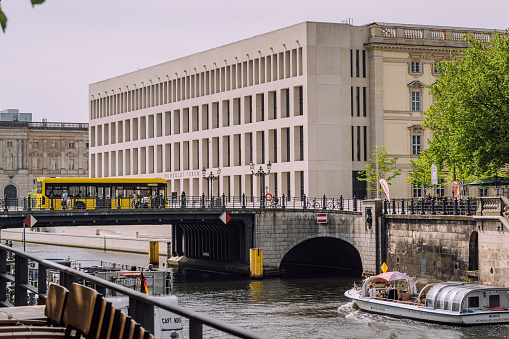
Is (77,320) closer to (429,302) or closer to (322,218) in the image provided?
(429,302)

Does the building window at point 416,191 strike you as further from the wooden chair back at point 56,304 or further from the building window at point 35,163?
the building window at point 35,163

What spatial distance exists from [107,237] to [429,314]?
208ft

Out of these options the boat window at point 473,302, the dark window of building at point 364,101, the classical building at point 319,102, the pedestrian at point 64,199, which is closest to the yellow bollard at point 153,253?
the classical building at point 319,102

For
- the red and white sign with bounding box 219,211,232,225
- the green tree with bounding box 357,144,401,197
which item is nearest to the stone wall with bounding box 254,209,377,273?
the red and white sign with bounding box 219,211,232,225

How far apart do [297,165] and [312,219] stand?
17145 millimetres

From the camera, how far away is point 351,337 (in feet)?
135

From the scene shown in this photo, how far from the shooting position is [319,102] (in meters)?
84.5

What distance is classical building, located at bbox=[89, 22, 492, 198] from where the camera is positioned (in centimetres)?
8481

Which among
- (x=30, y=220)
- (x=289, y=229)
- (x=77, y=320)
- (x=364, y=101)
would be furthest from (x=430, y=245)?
(x=77, y=320)

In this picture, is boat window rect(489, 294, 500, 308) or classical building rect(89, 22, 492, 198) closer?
boat window rect(489, 294, 500, 308)

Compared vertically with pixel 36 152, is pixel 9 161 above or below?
below

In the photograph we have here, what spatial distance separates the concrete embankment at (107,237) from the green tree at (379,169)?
18.9 m

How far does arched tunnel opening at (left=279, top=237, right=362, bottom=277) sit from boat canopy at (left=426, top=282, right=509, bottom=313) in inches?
863

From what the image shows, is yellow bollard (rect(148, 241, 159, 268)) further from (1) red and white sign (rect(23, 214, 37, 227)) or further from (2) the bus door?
(1) red and white sign (rect(23, 214, 37, 227))
